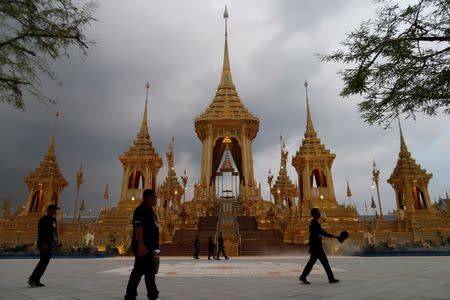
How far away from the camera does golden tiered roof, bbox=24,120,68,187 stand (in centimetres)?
4275

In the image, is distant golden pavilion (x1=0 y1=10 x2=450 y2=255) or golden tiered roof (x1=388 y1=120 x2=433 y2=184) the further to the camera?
golden tiered roof (x1=388 y1=120 x2=433 y2=184)

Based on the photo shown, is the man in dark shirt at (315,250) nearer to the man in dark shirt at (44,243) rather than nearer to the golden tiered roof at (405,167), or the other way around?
the man in dark shirt at (44,243)

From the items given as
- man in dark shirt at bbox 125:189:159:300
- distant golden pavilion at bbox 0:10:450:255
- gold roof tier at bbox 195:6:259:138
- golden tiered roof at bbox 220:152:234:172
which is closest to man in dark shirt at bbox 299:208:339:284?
man in dark shirt at bbox 125:189:159:300

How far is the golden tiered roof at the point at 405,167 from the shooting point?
40.3 m

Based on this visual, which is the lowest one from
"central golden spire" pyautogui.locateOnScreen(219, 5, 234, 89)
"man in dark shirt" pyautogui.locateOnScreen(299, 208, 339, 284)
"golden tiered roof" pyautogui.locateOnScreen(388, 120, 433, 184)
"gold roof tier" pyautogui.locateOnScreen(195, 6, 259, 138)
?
"man in dark shirt" pyautogui.locateOnScreen(299, 208, 339, 284)

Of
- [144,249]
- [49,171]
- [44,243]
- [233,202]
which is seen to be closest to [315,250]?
[144,249]

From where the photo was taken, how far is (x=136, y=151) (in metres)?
43.9

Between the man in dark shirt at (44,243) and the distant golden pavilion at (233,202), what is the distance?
17258mm

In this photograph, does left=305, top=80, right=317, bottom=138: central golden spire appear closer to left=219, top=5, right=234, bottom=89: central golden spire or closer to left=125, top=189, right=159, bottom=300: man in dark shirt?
left=219, top=5, right=234, bottom=89: central golden spire

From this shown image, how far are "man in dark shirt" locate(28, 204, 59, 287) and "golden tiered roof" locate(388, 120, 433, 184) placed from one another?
135ft

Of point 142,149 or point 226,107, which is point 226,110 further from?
point 142,149

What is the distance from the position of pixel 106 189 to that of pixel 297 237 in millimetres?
25712

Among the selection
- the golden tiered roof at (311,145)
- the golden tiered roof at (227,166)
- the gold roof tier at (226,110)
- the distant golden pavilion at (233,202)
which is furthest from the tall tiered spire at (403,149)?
the golden tiered roof at (227,166)

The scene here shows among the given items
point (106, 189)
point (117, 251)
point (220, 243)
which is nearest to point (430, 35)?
point (220, 243)
